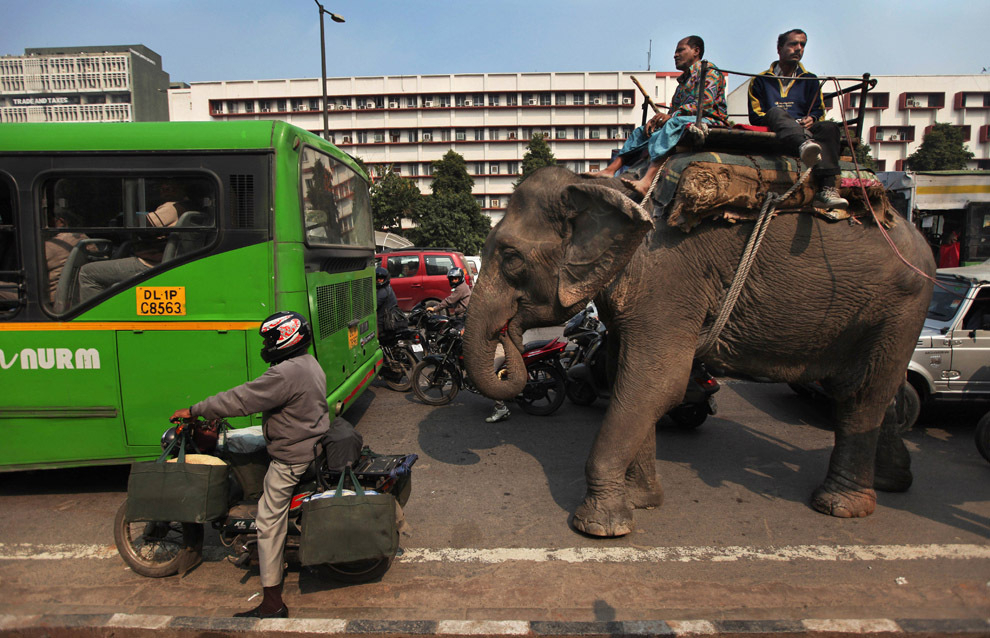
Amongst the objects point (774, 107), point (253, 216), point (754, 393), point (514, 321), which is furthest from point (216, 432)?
point (754, 393)

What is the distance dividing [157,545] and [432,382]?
13.8ft

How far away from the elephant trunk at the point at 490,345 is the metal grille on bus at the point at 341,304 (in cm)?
169

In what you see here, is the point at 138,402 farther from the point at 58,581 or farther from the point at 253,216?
the point at 253,216

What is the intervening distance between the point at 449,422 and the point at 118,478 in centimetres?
333

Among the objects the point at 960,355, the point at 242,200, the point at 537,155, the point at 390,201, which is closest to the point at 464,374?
the point at 242,200

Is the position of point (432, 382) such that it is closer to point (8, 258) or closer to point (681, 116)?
point (8, 258)

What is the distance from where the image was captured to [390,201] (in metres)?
44.1

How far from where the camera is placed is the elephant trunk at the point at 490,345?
4.33m

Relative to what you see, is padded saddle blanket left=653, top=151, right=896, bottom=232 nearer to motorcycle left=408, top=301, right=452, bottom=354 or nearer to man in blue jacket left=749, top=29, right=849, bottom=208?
man in blue jacket left=749, top=29, right=849, bottom=208

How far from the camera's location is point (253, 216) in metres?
4.67

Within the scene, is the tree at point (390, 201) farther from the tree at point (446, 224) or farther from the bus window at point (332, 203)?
the bus window at point (332, 203)

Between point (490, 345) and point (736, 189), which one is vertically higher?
point (736, 189)

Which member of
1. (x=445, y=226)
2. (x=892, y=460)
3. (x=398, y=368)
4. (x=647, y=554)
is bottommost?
(x=647, y=554)

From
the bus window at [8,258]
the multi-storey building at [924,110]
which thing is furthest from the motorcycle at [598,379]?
the multi-storey building at [924,110]
